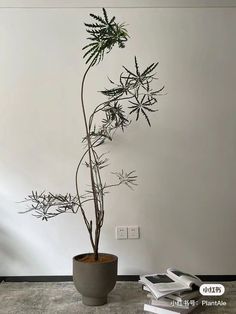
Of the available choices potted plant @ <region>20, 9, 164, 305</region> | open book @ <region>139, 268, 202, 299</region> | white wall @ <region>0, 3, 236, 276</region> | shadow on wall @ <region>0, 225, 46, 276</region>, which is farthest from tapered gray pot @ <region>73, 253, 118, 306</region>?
shadow on wall @ <region>0, 225, 46, 276</region>

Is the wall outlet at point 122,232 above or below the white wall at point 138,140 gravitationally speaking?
below

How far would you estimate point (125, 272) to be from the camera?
8.59ft

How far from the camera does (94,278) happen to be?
2.06 meters

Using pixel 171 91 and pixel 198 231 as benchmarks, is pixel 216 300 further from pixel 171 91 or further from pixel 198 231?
pixel 171 91

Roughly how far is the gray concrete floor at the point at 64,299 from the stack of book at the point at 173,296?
0.27ft

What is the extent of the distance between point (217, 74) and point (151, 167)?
2.79 feet

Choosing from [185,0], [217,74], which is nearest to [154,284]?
[217,74]

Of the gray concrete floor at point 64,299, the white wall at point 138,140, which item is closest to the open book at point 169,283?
the gray concrete floor at point 64,299

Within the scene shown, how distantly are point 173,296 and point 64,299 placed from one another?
2.30 ft

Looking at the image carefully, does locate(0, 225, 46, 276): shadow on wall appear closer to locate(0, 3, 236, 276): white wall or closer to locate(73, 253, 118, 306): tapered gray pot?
locate(0, 3, 236, 276): white wall

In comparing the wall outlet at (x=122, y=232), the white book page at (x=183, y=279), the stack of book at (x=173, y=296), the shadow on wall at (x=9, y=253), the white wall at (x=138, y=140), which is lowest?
the stack of book at (x=173, y=296)

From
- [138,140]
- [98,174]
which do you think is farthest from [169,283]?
[138,140]

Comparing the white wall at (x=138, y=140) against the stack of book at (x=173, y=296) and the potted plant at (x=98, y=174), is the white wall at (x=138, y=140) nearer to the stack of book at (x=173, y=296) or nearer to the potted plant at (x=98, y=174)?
the potted plant at (x=98, y=174)

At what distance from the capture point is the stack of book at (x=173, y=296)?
199cm
